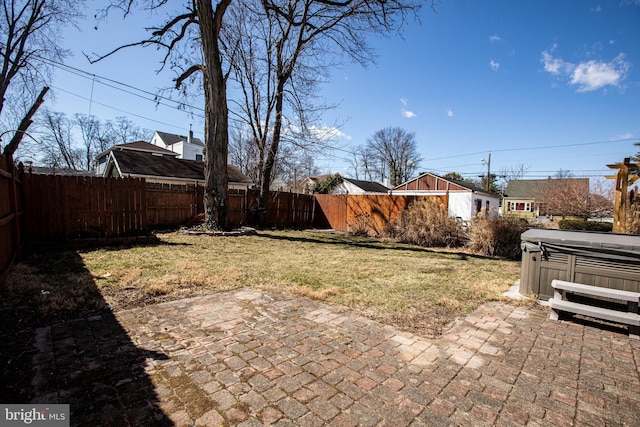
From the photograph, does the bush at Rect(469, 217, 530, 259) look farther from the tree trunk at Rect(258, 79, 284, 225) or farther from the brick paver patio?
the tree trunk at Rect(258, 79, 284, 225)

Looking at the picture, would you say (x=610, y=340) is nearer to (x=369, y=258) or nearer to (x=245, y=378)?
(x=245, y=378)

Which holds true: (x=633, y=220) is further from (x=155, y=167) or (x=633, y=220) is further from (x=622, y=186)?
(x=155, y=167)

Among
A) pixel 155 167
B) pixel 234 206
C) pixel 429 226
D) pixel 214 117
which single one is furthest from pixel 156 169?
pixel 429 226

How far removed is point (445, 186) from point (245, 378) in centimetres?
2869

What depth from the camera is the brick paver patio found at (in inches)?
71.7

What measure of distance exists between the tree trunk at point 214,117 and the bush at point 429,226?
21.3ft

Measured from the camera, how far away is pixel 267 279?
4.86 metres

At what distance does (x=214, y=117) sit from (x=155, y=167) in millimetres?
8972

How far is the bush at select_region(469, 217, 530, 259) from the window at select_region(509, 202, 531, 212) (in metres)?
34.5

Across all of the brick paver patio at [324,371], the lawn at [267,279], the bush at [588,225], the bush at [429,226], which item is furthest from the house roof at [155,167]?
the bush at [588,225]

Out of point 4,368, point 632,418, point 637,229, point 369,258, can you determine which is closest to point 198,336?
point 4,368

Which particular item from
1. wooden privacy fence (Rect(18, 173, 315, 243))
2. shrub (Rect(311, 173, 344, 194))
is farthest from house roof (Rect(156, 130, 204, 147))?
wooden privacy fence (Rect(18, 173, 315, 243))

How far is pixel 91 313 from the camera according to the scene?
322 centimetres

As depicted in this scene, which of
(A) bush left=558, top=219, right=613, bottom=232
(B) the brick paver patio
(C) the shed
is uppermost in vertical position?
(C) the shed
